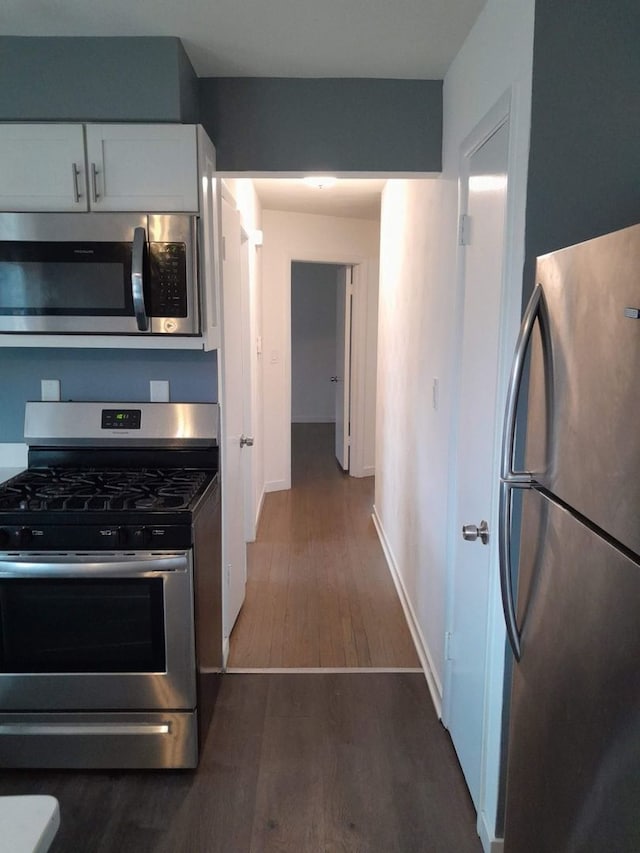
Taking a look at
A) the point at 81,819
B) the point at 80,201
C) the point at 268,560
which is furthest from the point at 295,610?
the point at 80,201

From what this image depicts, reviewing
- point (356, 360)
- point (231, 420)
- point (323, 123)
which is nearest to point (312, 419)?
point (356, 360)

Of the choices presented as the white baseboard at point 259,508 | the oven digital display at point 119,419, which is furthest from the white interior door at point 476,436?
the white baseboard at point 259,508

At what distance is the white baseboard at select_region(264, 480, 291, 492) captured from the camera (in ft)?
17.7

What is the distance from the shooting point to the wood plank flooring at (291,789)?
5.94ft

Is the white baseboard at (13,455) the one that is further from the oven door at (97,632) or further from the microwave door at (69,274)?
the oven door at (97,632)

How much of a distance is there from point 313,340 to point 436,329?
646 cm

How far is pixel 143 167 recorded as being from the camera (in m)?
2.11

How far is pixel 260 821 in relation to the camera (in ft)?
6.17

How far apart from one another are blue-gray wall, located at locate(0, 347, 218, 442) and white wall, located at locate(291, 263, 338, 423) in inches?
247

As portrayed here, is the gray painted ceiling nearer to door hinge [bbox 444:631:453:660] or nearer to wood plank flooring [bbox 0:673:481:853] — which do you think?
door hinge [bbox 444:631:453:660]

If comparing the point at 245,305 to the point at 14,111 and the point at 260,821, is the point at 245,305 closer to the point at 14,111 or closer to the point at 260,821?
the point at 14,111

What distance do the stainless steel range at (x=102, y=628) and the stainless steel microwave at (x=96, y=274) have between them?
0.60 m

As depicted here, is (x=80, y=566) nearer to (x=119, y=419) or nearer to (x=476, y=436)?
(x=119, y=419)

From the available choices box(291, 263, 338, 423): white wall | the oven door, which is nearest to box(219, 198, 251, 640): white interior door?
the oven door
